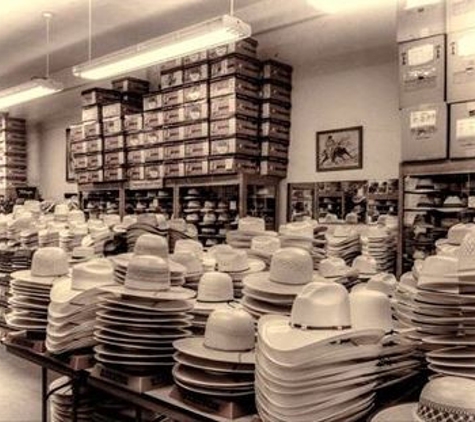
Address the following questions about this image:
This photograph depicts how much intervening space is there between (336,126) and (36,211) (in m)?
3.55

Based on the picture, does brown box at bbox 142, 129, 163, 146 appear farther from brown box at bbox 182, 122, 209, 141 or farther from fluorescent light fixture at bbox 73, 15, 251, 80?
fluorescent light fixture at bbox 73, 15, 251, 80

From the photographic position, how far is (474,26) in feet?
14.5

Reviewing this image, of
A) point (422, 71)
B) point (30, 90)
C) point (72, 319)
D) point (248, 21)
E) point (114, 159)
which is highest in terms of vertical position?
point (248, 21)

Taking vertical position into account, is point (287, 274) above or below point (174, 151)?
below

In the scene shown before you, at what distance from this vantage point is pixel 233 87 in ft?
21.1

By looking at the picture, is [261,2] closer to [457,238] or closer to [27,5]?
[27,5]

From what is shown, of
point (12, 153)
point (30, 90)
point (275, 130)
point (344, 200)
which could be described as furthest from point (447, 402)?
point (12, 153)

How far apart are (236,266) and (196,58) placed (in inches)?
173

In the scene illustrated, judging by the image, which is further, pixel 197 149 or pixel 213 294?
pixel 197 149

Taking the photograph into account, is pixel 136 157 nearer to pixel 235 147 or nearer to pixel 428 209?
pixel 235 147

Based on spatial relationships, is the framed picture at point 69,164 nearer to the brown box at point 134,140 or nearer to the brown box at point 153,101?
the brown box at point 134,140

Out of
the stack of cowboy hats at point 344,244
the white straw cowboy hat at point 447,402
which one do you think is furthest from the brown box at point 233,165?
the white straw cowboy hat at point 447,402

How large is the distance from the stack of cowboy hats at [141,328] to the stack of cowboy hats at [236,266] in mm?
666

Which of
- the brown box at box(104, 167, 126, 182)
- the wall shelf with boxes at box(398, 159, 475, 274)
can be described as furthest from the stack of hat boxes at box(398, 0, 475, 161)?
the brown box at box(104, 167, 126, 182)
